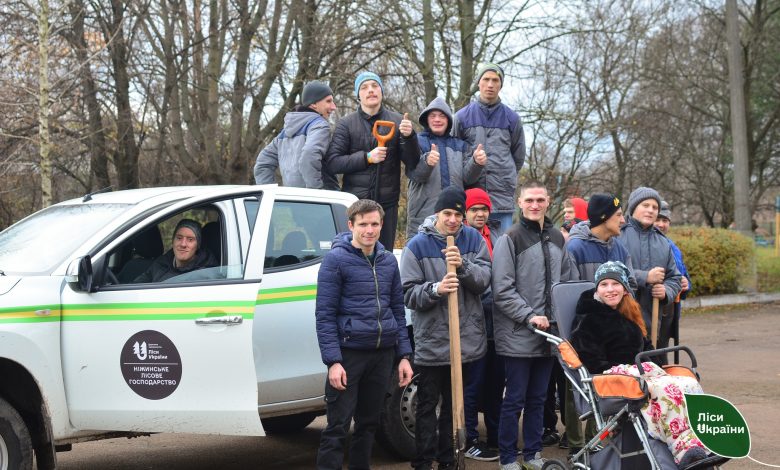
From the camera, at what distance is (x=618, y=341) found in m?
5.99

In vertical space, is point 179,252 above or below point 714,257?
above

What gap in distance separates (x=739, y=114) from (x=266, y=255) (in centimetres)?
1638

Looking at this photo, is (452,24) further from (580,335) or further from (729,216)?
(729,216)

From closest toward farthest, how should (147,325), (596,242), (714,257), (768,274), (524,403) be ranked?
(147,325) → (524,403) → (596,242) → (714,257) → (768,274)

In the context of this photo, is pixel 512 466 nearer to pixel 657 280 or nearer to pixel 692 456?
pixel 692 456

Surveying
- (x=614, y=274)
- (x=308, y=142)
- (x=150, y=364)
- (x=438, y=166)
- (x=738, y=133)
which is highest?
Result: (x=738, y=133)

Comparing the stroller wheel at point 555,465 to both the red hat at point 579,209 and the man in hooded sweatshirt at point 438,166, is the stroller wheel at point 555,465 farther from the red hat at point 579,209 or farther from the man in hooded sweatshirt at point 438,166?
the red hat at point 579,209

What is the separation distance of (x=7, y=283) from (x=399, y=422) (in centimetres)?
289

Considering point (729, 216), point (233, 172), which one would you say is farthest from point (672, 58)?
point (233, 172)

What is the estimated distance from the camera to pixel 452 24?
18016 millimetres

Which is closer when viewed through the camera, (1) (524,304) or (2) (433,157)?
(1) (524,304)

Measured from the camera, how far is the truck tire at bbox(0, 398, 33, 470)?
5305mm

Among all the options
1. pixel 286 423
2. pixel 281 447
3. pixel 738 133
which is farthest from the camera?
pixel 738 133

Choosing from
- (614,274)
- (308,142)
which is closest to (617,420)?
(614,274)
